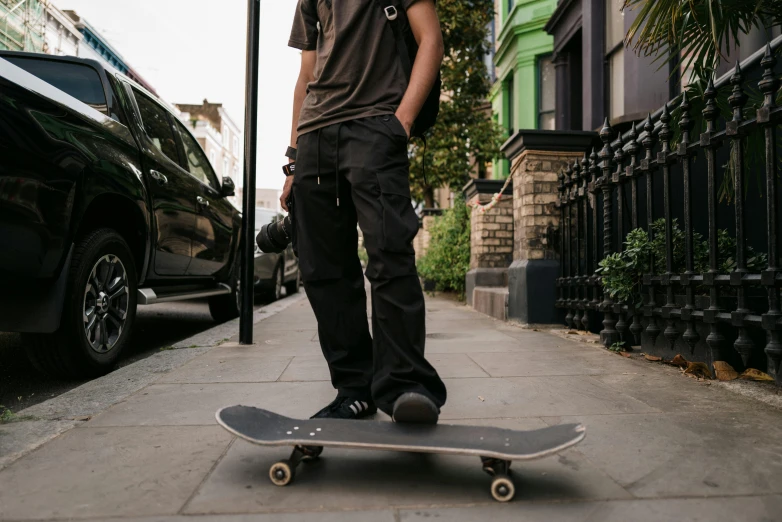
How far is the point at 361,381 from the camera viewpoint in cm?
237

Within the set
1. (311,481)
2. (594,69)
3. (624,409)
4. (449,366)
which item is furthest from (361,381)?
(594,69)

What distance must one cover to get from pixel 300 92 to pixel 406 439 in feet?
5.25

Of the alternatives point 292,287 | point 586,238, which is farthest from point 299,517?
point 292,287

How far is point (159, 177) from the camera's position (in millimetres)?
4340

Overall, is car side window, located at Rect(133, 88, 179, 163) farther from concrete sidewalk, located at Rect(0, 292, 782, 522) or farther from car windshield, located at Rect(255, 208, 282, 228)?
car windshield, located at Rect(255, 208, 282, 228)

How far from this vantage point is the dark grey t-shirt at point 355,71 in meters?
2.28

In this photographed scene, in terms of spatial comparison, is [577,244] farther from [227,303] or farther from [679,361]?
[227,303]

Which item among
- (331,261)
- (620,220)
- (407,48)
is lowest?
(331,261)

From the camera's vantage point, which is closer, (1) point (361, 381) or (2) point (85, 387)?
(1) point (361, 381)

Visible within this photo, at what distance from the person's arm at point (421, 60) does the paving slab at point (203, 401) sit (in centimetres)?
133

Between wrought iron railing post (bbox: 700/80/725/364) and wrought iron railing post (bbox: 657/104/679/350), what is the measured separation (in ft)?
1.11

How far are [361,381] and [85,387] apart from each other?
173 cm

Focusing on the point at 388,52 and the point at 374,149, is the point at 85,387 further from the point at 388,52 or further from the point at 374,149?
the point at 388,52

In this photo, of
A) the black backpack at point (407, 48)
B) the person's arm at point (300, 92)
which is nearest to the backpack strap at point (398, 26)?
the black backpack at point (407, 48)
